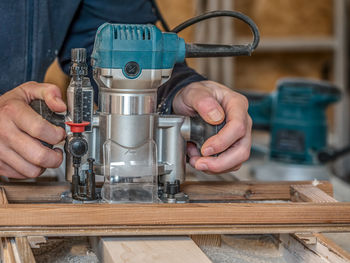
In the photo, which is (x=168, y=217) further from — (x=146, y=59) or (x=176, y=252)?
(x=146, y=59)

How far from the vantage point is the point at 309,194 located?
3.30 feet

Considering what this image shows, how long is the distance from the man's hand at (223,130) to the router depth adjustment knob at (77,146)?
21 cm

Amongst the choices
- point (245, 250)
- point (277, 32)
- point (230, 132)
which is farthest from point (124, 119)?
point (277, 32)

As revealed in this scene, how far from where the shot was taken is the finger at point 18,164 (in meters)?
0.90

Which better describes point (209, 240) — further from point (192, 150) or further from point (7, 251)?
point (7, 251)

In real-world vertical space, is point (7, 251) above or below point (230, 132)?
below

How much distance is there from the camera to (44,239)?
779mm

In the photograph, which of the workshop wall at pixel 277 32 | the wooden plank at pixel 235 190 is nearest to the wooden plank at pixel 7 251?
the wooden plank at pixel 235 190

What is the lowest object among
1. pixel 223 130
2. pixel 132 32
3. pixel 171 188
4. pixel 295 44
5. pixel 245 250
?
pixel 245 250

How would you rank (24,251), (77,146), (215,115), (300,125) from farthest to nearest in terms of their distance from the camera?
(300,125), (215,115), (77,146), (24,251)

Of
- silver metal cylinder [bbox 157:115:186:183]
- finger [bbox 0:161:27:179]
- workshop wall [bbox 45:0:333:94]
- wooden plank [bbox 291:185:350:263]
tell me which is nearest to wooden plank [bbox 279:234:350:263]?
wooden plank [bbox 291:185:350:263]

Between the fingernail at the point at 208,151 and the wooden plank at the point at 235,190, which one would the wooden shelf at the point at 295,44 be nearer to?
the wooden plank at the point at 235,190

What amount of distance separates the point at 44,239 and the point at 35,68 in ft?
2.26

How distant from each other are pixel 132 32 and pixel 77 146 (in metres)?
0.21
